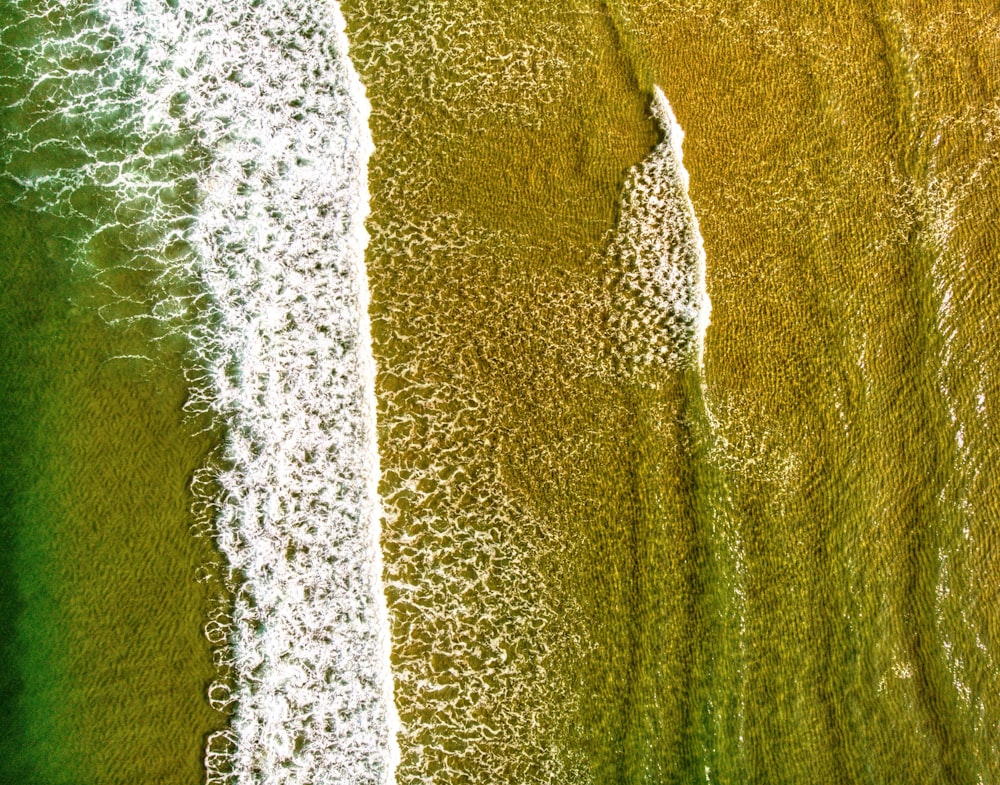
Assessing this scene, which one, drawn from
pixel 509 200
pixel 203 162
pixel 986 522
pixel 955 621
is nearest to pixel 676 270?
pixel 509 200

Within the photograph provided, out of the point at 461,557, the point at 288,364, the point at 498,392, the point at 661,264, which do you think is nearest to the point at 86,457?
the point at 288,364

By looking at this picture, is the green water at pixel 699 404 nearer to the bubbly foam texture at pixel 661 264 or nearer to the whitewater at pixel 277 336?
the bubbly foam texture at pixel 661 264

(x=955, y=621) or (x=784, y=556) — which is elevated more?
(x=784, y=556)

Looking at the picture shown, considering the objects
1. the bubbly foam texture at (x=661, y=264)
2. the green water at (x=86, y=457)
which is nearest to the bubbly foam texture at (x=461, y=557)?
the bubbly foam texture at (x=661, y=264)

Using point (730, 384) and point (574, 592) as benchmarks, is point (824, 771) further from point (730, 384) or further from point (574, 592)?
point (730, 384)

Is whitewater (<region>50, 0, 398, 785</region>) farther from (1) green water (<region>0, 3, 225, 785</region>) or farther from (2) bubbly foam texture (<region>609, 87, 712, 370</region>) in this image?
(2) bubbly foam texture (<region>609, 87, 712, 370</region>)

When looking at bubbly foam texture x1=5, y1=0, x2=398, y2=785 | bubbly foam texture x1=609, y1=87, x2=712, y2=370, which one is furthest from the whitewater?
bubbly foam texture x1=609, y1=87, x2=712, y2=370
